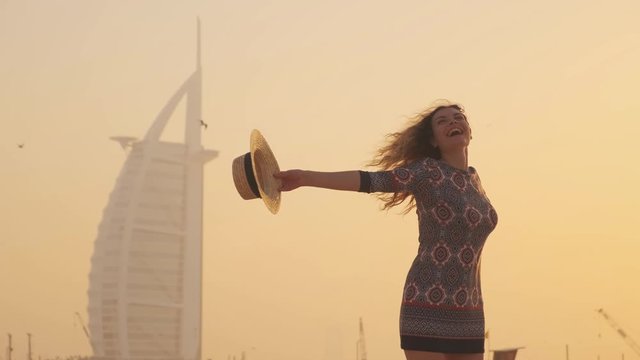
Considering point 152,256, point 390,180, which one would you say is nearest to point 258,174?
point 390,180

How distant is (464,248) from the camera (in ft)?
25.5

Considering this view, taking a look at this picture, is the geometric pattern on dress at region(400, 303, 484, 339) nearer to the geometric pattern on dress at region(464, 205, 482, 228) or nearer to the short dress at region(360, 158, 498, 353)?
the short dress at region(360, 158, 498, 353)

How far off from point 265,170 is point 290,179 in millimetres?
228

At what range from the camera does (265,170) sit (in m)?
7.99

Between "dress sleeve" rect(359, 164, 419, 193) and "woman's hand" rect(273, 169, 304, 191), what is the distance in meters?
0.38

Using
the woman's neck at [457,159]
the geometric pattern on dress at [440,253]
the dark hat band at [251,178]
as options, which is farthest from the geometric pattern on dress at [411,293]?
the dark hat band at [251,178]

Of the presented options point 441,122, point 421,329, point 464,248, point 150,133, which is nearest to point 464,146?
point 441,122

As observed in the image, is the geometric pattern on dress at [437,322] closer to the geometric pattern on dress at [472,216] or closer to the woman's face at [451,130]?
the geometric pattern on dress at [472,216]

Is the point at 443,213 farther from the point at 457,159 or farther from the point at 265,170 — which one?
the point at 265,170

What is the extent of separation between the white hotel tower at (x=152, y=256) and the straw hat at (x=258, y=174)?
154682 mm

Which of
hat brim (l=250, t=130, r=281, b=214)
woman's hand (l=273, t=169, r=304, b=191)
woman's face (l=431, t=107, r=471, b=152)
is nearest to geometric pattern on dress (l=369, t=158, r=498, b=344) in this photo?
woman's face (l=431, t=107, r=471, b=152)

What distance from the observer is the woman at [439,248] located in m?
7.63

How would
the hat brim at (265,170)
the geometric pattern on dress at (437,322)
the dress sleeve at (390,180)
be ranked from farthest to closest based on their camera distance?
1. the hat brim at (265,170)
2. the dress sleeve at (390,180)
3. the geometric pattern on dress at (437,322)

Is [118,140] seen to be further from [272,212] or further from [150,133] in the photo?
[272,212]
